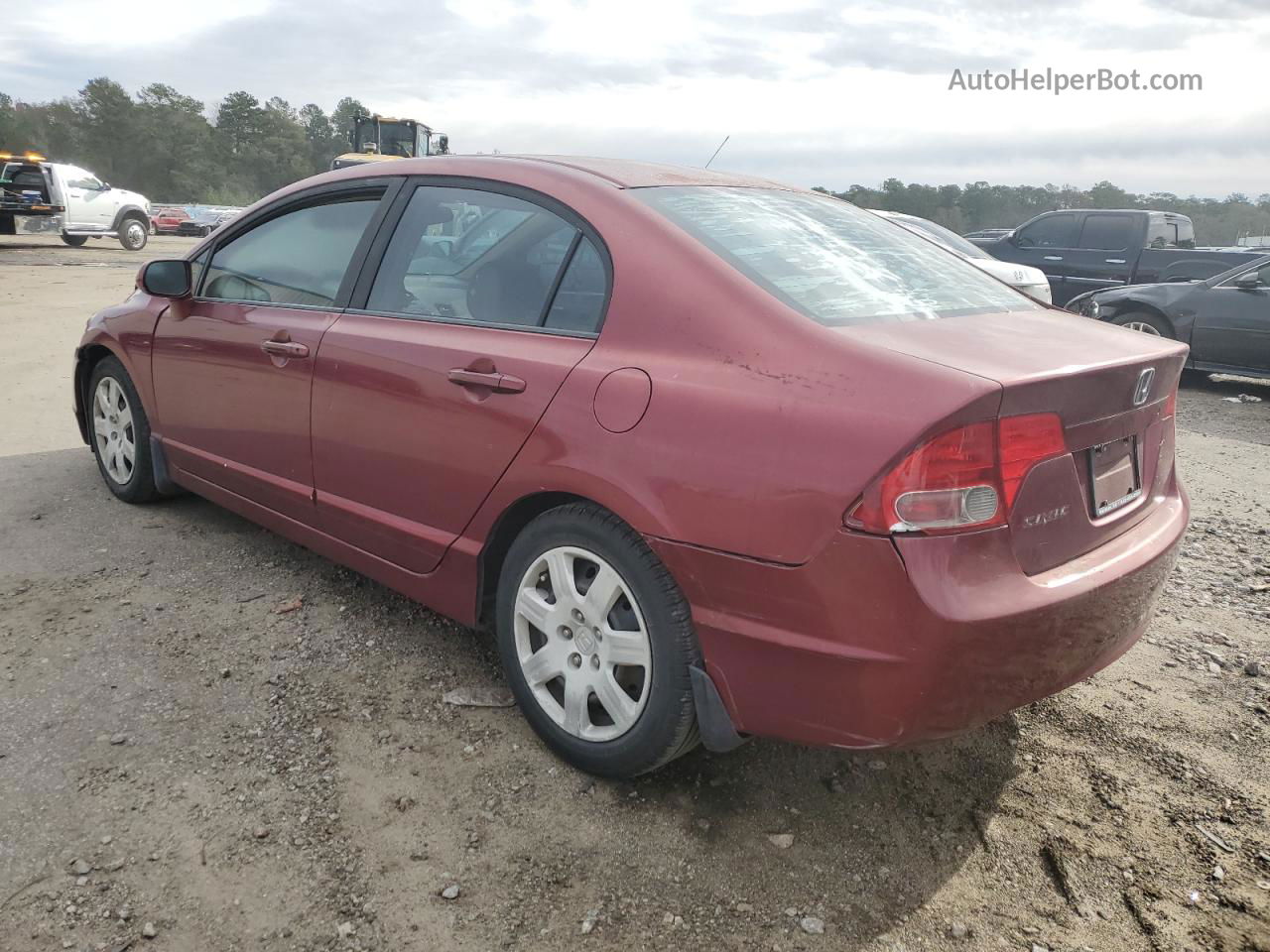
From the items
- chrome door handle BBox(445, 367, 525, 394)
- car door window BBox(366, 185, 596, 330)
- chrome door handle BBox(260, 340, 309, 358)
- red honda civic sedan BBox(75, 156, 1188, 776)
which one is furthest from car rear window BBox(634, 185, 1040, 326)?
chrome door handle BBox(260, 340, 309, 358)

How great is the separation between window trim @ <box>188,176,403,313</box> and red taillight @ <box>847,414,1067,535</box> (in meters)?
2.04

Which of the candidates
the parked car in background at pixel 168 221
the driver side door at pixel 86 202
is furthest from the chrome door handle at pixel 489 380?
the parked car in background at pixel 168 221

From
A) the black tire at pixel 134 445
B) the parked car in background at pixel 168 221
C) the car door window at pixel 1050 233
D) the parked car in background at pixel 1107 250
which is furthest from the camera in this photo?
the parked car in background at pixel 168 221

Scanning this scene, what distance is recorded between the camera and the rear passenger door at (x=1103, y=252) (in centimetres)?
1388

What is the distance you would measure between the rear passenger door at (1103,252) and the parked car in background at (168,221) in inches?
1238

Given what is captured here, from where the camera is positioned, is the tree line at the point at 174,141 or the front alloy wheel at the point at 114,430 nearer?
the front alloy wheel at the point at 114,430

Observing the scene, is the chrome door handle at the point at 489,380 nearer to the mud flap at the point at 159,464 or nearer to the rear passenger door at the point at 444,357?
the rear passenger door at the point at 444,357

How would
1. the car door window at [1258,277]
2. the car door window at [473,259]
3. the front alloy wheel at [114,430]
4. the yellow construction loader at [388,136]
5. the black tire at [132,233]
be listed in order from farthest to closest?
the yellow construction loader at [388,136]
the black tire at [132,233]
the car door window at [1258,277]
the front alloy wheel at [114,430]
the car door window at [473,259]

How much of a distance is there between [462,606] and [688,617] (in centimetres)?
88

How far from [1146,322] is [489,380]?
9.58 meters

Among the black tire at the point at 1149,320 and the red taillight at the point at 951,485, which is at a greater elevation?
the red taillight at the point at 951,485

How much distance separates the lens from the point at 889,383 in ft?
6.45

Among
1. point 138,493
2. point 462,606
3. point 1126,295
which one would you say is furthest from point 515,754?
point 1126,295

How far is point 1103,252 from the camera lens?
1407cm
